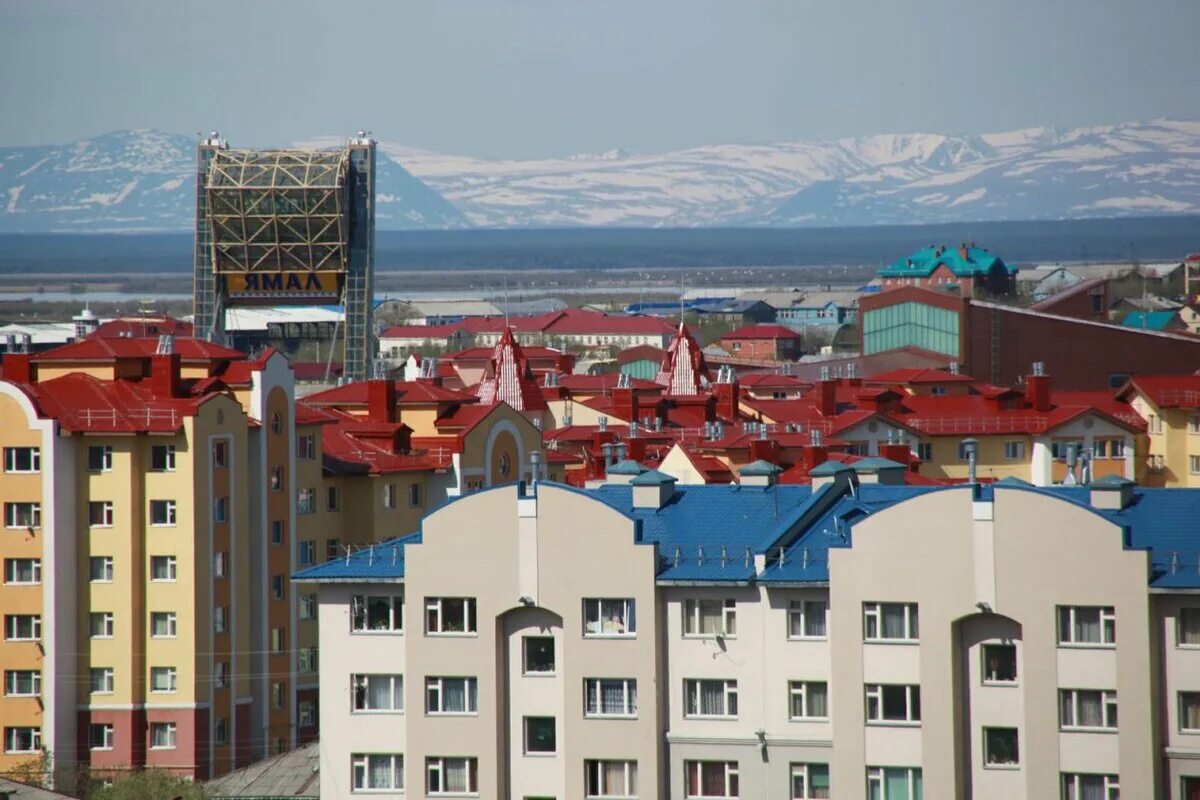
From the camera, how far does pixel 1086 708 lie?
2603cm

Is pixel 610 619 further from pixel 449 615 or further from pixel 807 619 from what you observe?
pixel 807 619

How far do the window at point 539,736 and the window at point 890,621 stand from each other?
3180 mm

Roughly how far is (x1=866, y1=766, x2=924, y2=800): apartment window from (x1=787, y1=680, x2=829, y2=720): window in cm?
89

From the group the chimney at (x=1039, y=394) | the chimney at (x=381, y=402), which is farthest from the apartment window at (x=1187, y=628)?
the chimney at (x=1039, y=394)

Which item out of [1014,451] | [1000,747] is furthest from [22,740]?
[1014,451]

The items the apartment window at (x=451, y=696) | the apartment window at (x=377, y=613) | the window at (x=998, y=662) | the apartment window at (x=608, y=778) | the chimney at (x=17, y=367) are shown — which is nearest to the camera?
the window at (x=998, y=662)

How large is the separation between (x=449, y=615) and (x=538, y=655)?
948 mm

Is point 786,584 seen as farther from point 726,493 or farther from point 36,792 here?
point 36,792

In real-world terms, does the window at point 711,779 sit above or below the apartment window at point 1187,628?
below

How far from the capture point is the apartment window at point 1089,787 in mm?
25859

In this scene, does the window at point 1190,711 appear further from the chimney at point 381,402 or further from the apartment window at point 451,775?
the chimney at point 381,402

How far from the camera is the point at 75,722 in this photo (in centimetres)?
4028

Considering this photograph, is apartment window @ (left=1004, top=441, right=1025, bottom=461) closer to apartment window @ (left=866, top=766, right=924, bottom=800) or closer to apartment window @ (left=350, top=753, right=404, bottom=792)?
apartment window @ (left=350, top=753, right=404, bottom=792)

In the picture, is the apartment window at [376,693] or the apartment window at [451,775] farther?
the apartment window at [376,693]
